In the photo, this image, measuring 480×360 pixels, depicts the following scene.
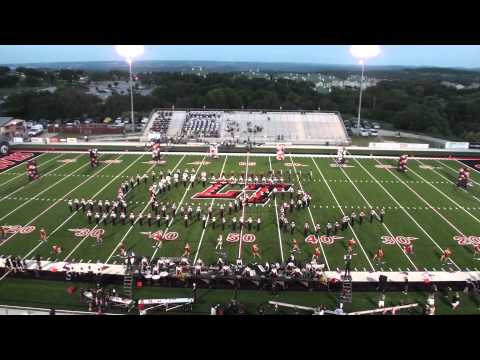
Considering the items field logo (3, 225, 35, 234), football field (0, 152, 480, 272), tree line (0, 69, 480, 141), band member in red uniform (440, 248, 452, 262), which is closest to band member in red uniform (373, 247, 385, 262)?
football field (0, 152, 480, 272)

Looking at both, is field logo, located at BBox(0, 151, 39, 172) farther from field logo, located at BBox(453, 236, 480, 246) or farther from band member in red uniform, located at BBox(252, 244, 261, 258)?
field logo, located at BBox(453, 236, 480, 246)

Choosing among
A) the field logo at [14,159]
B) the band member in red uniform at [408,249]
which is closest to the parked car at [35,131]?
the field logo at [14,159]

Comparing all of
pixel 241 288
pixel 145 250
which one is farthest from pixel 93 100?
pixel 241 288

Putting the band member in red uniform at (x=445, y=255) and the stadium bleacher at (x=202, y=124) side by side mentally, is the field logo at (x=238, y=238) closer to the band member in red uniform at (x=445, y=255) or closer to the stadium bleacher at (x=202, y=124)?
the band member in red uniform at (x=445, y=255)

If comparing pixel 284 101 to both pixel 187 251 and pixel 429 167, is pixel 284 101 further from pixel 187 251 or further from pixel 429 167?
pixel 187 251
